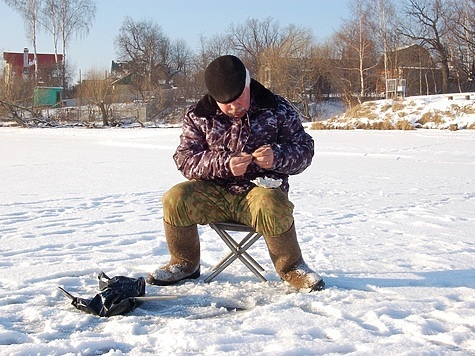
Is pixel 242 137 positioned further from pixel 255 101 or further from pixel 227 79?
pixel 227 79

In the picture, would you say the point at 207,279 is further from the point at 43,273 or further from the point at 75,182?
the point at 75,182

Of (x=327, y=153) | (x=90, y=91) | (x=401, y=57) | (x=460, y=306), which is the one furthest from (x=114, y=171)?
(x=401, y=57)

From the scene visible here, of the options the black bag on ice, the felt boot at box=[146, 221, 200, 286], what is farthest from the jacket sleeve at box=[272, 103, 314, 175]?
the black bag on ice

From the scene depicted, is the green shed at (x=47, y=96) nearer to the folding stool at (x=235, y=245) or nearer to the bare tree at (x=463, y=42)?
the bare tree at (x=463, y=42)

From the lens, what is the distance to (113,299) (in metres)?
2.58

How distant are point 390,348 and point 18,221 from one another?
12.4 feet

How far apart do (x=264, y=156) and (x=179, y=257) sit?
766 mm

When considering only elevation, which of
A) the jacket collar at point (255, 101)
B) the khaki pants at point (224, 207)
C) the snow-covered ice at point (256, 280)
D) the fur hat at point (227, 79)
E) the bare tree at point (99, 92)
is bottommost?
the snow-covered ice at point (256, 280)

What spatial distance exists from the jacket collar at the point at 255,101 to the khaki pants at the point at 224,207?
1.23ft

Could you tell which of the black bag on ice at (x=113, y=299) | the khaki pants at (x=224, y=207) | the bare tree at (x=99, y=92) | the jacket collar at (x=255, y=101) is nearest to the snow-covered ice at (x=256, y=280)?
the black bag on ice at (x=113, y=299)

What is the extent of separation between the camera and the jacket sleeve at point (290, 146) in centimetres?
282

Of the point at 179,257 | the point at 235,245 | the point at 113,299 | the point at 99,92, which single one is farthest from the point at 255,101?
the point at 99,92

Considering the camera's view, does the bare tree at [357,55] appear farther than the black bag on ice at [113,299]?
Yes

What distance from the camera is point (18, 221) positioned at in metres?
4.98
